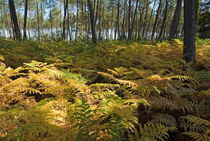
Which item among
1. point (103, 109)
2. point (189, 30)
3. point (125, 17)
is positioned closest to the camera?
point (103, 109)

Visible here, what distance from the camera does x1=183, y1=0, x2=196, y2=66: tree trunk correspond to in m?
4.35

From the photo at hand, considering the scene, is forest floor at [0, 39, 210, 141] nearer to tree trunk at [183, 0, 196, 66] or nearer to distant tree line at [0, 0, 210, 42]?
tree trunk at [183, 0, 196, 66]

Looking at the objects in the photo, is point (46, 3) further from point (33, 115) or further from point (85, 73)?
point (33, 115)

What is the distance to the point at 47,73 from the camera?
11.2 ft

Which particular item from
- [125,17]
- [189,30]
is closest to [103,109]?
[189,30]

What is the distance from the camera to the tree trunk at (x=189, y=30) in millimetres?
4348

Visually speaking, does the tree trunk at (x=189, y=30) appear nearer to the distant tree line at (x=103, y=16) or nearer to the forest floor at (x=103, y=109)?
the forest floor at (x=103, y=109)

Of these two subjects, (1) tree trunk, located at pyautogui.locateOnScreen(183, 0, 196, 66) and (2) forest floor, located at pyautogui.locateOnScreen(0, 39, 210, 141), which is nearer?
(2) forest floor, located at pyautogui.locateOnScreen(0, 39, 210, 141)

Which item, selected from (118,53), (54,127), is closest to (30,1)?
(118,53)

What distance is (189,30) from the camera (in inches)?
179

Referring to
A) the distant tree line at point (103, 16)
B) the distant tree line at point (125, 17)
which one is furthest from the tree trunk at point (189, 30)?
the distant tree line at point (103, 16)

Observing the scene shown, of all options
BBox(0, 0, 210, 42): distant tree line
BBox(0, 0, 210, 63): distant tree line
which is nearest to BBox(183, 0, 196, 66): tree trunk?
BBox(0, 0, 210, 63): distant tree line

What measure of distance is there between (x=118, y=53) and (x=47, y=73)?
328 centimetres

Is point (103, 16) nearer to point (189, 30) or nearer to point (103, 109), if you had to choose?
point (189, 30)
